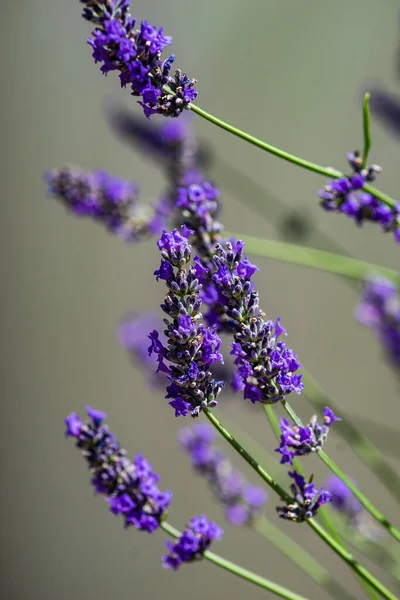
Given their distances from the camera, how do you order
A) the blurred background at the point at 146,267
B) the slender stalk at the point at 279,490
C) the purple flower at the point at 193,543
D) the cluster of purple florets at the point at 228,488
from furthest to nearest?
1. the blurred background at the point at 146,267
2. the cluster of purple florets at the point at 228,488
3. the purple flower at the point at 193,543
4. the slender stalk at the point at 279,490

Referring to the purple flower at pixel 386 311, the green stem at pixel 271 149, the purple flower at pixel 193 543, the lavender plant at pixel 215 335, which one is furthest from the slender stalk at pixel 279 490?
the purple flower at pixel 386 311

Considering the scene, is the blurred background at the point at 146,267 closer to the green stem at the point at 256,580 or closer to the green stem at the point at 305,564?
the green stem at the point at 305,564

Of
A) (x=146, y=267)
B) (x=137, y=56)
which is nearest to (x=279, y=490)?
(x=137, y=56)

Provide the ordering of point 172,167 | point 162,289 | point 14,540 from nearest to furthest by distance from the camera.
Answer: point 172,167 < point 162,289 < point 14,540

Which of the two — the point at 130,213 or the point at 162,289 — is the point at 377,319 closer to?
the point at 130,213

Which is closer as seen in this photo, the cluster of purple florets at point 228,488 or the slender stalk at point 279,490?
the slender stalk at point 279,490

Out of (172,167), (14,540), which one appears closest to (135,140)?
(172,167)

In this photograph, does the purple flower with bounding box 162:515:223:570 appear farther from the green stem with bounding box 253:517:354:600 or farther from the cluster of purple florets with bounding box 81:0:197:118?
the cluster of purple florets with bounding box 81:0:197:118
